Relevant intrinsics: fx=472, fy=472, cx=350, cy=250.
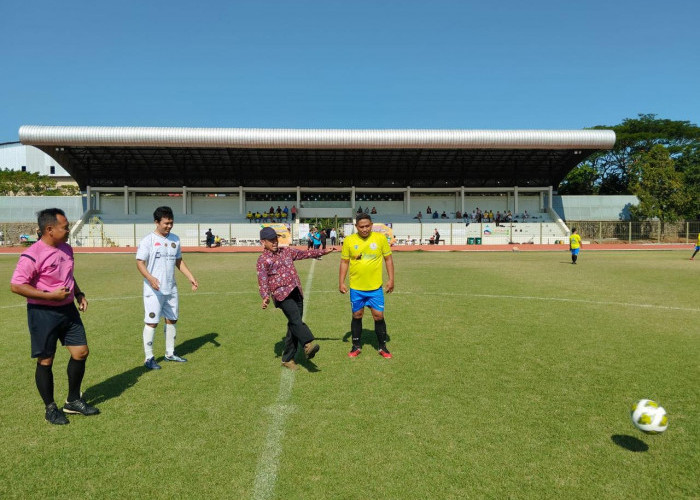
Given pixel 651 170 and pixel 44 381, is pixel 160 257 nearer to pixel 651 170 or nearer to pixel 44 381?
pixel 44 381

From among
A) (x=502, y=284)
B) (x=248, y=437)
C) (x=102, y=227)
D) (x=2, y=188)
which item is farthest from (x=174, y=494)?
(x=2, y=188)

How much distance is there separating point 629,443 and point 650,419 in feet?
0.87

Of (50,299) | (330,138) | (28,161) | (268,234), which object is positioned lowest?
(50,299)

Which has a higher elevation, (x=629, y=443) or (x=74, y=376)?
(x=74, y=376)

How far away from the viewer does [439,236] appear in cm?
4472

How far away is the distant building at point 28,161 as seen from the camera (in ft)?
294

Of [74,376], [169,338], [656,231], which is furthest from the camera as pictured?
[656,231]

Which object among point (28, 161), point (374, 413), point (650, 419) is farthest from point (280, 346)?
point (28, 161)

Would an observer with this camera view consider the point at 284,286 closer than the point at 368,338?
Yes

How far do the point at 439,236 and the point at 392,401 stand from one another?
4073cm

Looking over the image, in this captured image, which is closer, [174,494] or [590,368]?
[174,494]

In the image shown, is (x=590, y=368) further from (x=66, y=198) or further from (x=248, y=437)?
(x=66, y=198)

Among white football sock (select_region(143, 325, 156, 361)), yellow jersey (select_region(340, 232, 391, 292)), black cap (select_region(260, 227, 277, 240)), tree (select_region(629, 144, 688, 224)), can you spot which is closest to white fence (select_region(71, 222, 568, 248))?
tree (select_region(629, 144, 688, 224))

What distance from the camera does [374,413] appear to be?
4.57 metres
